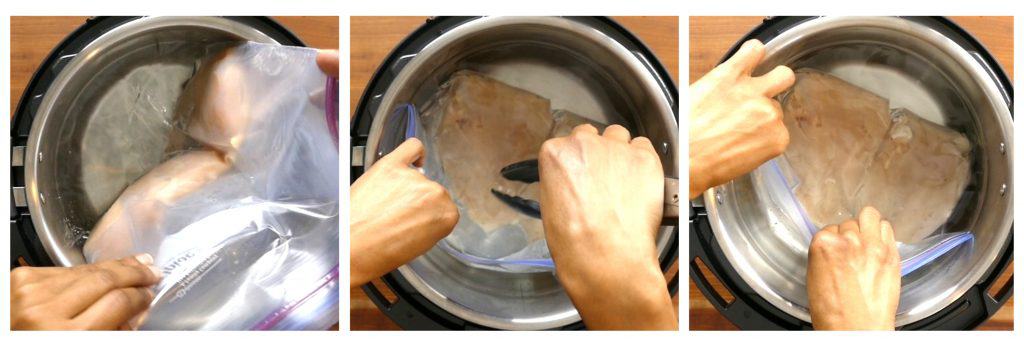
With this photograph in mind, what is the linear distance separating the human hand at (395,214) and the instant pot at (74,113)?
7.0 inches

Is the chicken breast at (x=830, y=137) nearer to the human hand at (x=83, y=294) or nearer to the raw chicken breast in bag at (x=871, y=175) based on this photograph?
the raw chicken breast in bag at (x=871, y=175)

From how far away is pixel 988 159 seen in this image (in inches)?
44.0

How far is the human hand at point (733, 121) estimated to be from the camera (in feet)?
3.53

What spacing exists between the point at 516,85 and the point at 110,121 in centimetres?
47

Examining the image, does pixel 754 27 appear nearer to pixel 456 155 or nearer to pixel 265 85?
pixel 456 155

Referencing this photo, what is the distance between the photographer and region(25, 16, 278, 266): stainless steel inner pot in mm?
1070

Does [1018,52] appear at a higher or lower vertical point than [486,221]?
higher

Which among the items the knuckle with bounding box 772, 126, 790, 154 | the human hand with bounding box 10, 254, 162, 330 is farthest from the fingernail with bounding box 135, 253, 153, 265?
the knuckle with bounding box 772, 126, 790, 154

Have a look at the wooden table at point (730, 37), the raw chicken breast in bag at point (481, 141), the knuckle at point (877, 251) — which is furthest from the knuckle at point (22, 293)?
the knuckle at point (877, 251)

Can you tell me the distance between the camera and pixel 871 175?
3.73 ft

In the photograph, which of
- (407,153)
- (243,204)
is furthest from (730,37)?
(243,204)

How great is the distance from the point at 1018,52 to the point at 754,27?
12.2 inches

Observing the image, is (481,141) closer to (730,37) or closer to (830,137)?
(730,37)

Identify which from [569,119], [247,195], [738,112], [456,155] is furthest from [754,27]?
[247,195]
